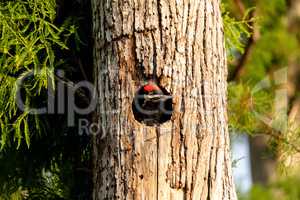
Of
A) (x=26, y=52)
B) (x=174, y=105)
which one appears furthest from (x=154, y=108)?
(x=26, y=52)

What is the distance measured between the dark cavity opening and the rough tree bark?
21 mm

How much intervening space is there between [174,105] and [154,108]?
0.21 ft

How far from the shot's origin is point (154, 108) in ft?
8.07

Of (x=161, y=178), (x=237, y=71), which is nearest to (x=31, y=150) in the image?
(x=161, y=178)

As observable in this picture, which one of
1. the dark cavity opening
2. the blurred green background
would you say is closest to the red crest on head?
the dark cavity opening

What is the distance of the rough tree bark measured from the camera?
241 cm

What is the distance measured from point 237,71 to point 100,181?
2.32m

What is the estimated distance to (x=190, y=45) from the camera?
97.6 inches

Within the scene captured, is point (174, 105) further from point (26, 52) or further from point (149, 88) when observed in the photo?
point (26, 52)

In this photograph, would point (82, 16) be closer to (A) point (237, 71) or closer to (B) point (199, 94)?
(B) point (199, 94)

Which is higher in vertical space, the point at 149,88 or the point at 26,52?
the point at 26,52

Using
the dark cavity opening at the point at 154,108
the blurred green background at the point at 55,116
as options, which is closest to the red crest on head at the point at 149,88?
the dark cavity opening at the point at 154,108

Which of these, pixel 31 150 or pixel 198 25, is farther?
pixel 31 150

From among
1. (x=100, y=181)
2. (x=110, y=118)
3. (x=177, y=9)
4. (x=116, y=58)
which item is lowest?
(x=100, y=181)
